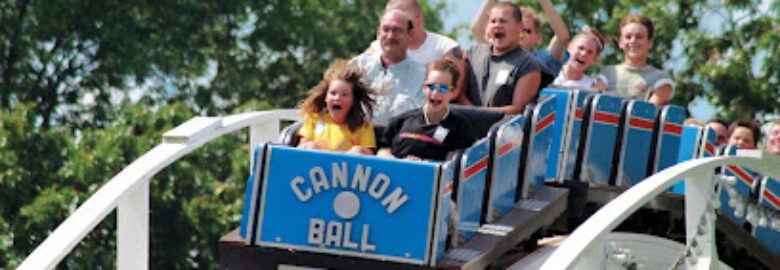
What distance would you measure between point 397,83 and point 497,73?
540 millimetres

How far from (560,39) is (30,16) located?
1320 centimetres

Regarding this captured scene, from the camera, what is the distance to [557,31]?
8.11 meters

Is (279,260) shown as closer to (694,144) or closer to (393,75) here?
(393,75)

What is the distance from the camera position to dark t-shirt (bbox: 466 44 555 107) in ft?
22.7

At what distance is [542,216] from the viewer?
259 inches

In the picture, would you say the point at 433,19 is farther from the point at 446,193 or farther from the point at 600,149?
the point at 446,193

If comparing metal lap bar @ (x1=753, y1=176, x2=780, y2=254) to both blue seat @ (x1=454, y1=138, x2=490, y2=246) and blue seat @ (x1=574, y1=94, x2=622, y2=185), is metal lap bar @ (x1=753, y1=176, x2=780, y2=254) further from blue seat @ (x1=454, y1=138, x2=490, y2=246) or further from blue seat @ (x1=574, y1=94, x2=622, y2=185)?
blue seat @ (x1=454, y1=138, x2=490, y2=246)

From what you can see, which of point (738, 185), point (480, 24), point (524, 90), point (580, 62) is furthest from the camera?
point (480, 24)

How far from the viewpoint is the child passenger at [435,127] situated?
6.00m

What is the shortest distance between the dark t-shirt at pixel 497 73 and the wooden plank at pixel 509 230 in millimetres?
561

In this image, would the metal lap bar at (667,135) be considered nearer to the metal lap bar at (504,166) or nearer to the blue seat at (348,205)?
the metal lap bar at (504,166)

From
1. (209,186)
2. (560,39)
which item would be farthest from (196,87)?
(560,39)

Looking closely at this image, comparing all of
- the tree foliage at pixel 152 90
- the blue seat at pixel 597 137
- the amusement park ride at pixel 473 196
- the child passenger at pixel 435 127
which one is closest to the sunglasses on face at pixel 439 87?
the child passenger at pixel 435 127

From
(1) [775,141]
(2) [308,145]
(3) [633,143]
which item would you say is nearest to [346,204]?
(2) [308,145]
